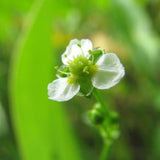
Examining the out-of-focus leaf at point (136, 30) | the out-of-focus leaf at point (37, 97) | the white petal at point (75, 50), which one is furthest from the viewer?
the out-of-focus leaf at point (136, 30)

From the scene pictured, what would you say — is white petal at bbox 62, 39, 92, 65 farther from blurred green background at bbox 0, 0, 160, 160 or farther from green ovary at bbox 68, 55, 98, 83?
blurred green background at bbox 0, 0, 160, 160

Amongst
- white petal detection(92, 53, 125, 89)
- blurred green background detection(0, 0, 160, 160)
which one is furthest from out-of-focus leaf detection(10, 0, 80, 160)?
white petal detection(92, 53, 125, 89)

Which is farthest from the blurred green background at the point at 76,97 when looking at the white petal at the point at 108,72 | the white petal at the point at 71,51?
the white petal at the point at 108,72

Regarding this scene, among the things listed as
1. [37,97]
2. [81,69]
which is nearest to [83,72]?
[81,69]

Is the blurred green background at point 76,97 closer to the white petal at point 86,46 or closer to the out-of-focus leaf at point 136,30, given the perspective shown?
the out-of-focus leaf at point 136,30

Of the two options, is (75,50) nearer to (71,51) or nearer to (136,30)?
(71,51)

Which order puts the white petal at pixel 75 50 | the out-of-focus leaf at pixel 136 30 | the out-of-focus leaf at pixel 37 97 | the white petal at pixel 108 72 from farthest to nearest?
the out-of-focus leaf at pixel 136 30, the out-of-focus leaf at pixel 37 97, the white petal at pixel 75 50, the white petal at pixel 108 72
